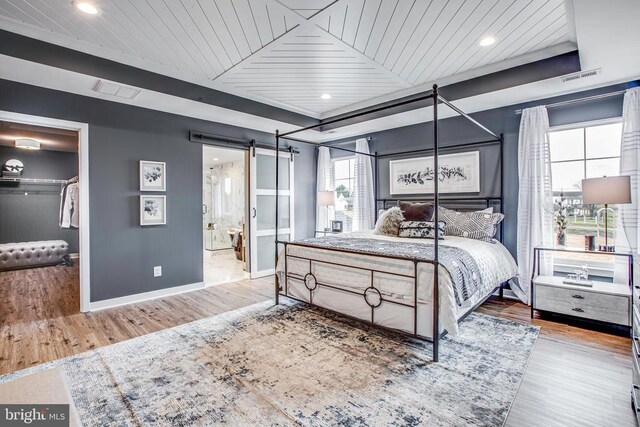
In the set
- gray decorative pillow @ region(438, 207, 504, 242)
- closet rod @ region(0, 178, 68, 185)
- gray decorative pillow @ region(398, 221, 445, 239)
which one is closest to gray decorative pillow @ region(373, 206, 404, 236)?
gray decorative pillow @ region(398, 221, 445, 239)

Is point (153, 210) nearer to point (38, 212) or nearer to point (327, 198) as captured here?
point (327, 198)

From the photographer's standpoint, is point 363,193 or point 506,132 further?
point 363,193

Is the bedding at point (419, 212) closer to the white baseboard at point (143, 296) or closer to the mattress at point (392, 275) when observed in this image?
the mattress at point (392, 275)

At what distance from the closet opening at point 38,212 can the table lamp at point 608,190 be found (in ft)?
20.0

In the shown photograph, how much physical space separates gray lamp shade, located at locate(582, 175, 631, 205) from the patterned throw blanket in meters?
1.29

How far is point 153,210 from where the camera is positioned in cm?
406

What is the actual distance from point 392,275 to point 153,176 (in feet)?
10.9

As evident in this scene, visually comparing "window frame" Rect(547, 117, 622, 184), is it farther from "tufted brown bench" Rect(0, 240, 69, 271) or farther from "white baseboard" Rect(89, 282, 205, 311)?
"tufted brown bench" Rect(0, 240, 69, 271)

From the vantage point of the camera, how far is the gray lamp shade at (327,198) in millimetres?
5508

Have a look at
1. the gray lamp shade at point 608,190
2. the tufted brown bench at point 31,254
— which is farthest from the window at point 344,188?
the tufted brown bench at point 31,254

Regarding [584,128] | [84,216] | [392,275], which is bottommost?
[392,275]

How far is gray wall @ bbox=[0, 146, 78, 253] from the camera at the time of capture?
6.22m

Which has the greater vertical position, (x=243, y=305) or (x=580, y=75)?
(x=580, y=75)

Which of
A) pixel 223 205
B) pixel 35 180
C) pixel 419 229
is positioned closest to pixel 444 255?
pixel 419 229
